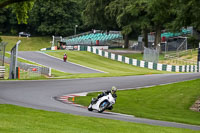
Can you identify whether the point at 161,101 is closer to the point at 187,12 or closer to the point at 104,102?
the point at 104,102

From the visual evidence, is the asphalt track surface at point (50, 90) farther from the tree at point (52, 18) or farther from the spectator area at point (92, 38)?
the tree at point (52, 18)

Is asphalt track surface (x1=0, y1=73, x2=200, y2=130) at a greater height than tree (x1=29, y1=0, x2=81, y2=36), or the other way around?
tree (x1=29, y1=0, x2=81, y2=36)

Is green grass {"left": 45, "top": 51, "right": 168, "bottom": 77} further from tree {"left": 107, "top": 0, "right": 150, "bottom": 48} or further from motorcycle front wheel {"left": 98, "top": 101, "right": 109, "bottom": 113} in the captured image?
motorcycle front wheel {"left": 98, "top": 101, "right": 109, "bottom": 113}

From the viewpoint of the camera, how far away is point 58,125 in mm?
12438

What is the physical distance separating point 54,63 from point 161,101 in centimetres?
3027

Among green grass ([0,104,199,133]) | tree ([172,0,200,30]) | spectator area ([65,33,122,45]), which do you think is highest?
tree ([172,0,200,30])

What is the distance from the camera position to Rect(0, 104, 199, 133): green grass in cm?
1140

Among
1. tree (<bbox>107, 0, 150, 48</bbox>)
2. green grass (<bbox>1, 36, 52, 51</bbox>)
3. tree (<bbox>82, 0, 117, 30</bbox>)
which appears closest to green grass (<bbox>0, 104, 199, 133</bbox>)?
tree (<bbox>107, 0, 150, 48</bbox>)

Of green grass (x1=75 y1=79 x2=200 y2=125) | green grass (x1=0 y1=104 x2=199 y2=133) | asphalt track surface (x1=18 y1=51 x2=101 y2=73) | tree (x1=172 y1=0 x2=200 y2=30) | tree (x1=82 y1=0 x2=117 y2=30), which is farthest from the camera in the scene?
tree (x1=82 y1=0 x2=117 y2=30)

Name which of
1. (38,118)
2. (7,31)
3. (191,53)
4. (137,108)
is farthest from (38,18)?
(38,118)

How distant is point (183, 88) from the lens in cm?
2639

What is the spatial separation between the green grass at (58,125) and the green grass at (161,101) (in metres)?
4.03

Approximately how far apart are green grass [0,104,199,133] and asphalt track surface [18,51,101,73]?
105ft

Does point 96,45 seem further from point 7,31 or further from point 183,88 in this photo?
point 183,88
